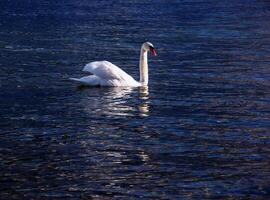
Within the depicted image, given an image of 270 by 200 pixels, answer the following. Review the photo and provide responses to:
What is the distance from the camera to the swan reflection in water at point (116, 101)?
84.7ft

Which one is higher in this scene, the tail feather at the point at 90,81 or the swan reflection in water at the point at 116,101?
the tail feather at the point at 90,81

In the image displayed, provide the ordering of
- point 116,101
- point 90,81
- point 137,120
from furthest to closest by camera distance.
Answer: point 90,81, point 116,101, point 137,120

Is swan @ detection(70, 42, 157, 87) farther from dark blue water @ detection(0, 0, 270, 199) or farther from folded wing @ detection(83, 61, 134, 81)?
dark blue water @ detection(0, 0, 270, 199)

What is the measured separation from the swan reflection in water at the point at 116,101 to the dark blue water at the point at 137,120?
35 mm

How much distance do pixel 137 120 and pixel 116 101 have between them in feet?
12.7

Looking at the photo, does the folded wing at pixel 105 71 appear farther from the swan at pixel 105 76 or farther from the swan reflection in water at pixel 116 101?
the swan reflection in water at pixel 116 101

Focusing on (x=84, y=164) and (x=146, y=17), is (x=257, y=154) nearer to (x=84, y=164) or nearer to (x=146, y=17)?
→ (x=84, y=164)

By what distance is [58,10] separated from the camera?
81188 mm

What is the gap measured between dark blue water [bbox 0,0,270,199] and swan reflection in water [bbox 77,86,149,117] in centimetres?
3

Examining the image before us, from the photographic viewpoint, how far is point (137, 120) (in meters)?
24.4

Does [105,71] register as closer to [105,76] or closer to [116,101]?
[105,76]

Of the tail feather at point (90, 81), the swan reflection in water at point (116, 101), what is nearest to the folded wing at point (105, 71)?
the tail feather at point (90, 81)

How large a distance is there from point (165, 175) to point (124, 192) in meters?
1.60

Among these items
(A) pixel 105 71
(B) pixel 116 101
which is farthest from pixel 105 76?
(B) pixel 116 101
